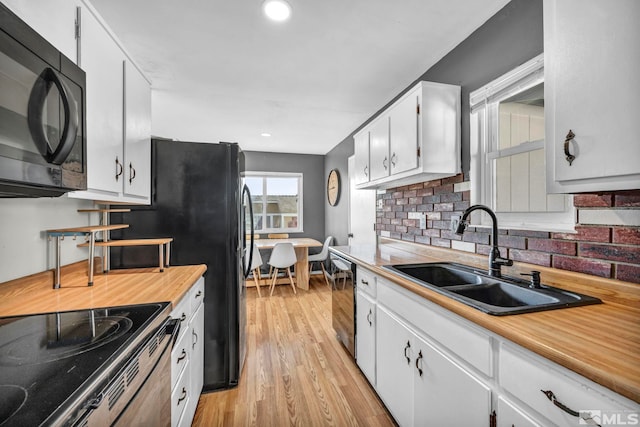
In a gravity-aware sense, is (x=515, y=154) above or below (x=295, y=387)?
above

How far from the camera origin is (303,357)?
234 centimetres

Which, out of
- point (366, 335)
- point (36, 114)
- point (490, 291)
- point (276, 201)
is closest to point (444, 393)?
point (490, 291)

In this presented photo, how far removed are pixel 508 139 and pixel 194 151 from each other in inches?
79.7

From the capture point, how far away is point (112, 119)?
4.53 feet

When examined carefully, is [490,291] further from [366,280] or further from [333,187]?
[333,187]

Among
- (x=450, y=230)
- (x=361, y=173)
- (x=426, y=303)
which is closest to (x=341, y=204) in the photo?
(x=361, y=173)

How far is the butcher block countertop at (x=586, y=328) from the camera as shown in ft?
1.99

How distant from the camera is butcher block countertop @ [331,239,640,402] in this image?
1.99 ft

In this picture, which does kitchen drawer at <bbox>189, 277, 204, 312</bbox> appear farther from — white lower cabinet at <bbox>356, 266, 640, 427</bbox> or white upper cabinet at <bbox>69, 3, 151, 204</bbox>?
white lower cabinet at <bbox>356, 266, 640, 427</bbox>

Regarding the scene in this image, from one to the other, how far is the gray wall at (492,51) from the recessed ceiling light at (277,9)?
120cm

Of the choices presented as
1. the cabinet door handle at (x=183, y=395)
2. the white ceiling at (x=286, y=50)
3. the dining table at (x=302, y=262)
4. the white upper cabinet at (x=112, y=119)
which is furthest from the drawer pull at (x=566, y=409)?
the dining table at (x=302, y=262)

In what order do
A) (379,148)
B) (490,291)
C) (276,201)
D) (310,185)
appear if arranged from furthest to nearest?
1. (310,185)
2. (276,201)
3. (379,148)
4. (490,291)

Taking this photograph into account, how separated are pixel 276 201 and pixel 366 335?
3.70 m

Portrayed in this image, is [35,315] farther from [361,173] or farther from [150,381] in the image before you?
[361,173]
